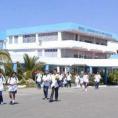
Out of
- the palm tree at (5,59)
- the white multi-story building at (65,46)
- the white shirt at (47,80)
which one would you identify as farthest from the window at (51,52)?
the white shirt at (47,80)

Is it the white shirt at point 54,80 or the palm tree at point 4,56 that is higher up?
the palm tree at point 4,56

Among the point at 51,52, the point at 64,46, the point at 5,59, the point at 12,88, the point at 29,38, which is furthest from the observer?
the point at 29,38

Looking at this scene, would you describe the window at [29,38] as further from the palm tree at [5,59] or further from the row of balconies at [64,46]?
the palm tree at [5,59]

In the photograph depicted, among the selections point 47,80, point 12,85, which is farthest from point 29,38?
point 12,85

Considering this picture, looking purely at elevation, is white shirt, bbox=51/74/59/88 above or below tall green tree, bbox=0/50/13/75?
below

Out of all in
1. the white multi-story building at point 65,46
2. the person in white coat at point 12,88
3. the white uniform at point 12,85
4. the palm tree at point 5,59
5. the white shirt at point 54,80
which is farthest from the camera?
the white multi-story building at point 65,46

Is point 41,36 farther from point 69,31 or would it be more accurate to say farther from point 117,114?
point 117,114

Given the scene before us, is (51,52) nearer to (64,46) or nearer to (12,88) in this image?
A: (64,46)

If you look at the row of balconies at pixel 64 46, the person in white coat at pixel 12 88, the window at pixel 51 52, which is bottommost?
the person in white coat at pixel 12 88

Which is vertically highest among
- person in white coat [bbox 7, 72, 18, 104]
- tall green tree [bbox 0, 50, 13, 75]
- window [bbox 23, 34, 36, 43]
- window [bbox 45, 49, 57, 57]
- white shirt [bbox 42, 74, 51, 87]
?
window [bbox 23, 34, 36, 43]

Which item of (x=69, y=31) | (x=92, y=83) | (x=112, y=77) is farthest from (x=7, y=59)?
(x=69, y=31)

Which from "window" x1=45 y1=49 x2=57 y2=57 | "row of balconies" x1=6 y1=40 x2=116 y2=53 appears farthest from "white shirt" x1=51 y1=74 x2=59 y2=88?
"window" x1=45 y1=49 x2=57 y2=57

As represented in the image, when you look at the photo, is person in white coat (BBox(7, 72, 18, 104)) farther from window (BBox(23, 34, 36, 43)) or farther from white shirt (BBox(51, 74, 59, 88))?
window (BBox(23, 34, 36, 43))

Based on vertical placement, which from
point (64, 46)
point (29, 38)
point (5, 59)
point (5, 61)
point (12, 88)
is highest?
point (29, 38)
